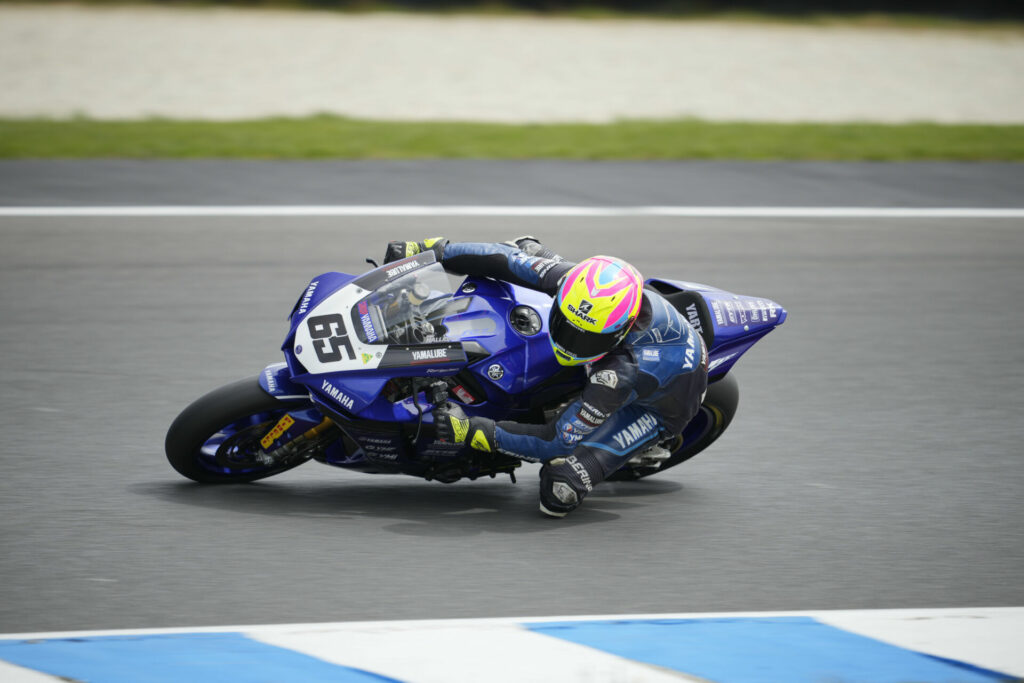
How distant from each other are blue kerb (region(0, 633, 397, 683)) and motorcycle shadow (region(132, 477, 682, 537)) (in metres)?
1.09

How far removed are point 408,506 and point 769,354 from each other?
311 centimetres

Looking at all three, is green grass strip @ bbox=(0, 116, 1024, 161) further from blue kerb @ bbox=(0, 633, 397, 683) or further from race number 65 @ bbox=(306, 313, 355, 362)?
blue kerb @ bbox=(0, 633, 397, 683)

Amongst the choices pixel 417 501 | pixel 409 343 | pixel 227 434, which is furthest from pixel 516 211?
pixel 409 343

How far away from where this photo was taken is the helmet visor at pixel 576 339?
4.80 metres

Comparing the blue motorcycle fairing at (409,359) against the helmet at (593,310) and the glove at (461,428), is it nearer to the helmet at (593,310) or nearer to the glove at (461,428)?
the glove at (461,428)

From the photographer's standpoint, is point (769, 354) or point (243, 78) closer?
point (769, 354)

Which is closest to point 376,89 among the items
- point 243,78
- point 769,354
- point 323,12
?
point 243,78

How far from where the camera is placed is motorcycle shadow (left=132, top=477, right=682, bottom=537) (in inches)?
205

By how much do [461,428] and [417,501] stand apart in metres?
0.61

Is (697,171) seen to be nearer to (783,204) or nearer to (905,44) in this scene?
(783,204)

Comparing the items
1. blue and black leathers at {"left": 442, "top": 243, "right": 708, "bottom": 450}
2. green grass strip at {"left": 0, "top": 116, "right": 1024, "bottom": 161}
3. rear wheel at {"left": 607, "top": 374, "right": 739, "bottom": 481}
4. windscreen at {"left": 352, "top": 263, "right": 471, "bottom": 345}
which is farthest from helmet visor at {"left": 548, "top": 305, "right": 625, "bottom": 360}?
green grass strip at {"left": 0, "top": 116, "right": 1024, "bottom": 161}

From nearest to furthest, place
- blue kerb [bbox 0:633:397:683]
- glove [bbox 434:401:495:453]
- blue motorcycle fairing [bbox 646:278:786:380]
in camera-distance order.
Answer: blue kerb [bbox 0:633:397:683], glove [bbox 434:401:495:453], blue motorcycle fairing [bbox 646:278:786:380]

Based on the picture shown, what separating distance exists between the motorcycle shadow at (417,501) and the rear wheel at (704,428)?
0.07 meters

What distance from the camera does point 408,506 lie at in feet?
17.6
